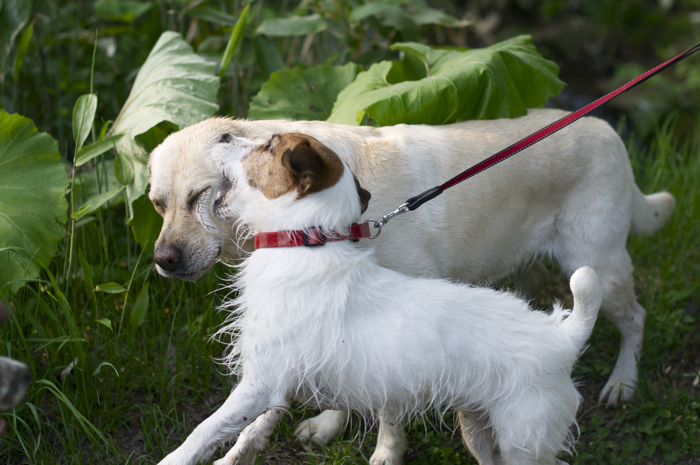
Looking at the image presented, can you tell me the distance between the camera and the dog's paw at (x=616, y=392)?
2969 millimetres

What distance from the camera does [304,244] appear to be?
5.89 feet

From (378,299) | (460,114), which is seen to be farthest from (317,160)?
(460,114)

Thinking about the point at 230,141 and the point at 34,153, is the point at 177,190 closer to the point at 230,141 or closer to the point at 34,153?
the point at 230,141

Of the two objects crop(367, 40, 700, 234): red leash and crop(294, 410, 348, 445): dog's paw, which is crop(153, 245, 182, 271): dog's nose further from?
crop(294, 410, 348, 445): dog's paw

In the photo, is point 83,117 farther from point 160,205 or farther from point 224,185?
point 224,185

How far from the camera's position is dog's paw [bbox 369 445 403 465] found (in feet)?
7.88

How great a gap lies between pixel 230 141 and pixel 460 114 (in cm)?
124

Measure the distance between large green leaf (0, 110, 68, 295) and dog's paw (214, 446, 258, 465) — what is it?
1116 mm

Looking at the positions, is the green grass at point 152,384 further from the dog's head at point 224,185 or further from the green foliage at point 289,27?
the green foliage at point 289,27

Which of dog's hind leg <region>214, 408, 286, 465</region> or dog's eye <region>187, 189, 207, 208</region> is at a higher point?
dog's eye <region>187, 189, 207, 208</region>

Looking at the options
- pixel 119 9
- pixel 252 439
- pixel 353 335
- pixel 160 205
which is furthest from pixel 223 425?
pixel 119 9

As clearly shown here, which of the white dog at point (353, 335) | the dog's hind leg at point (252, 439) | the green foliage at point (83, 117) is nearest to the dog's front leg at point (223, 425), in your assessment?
the white dog at point (353, 335)

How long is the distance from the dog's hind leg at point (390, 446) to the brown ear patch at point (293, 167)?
1118 millimetres

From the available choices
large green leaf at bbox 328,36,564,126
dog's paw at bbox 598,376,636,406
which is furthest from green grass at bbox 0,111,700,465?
large green leaf at bbox 328,36,564,126
